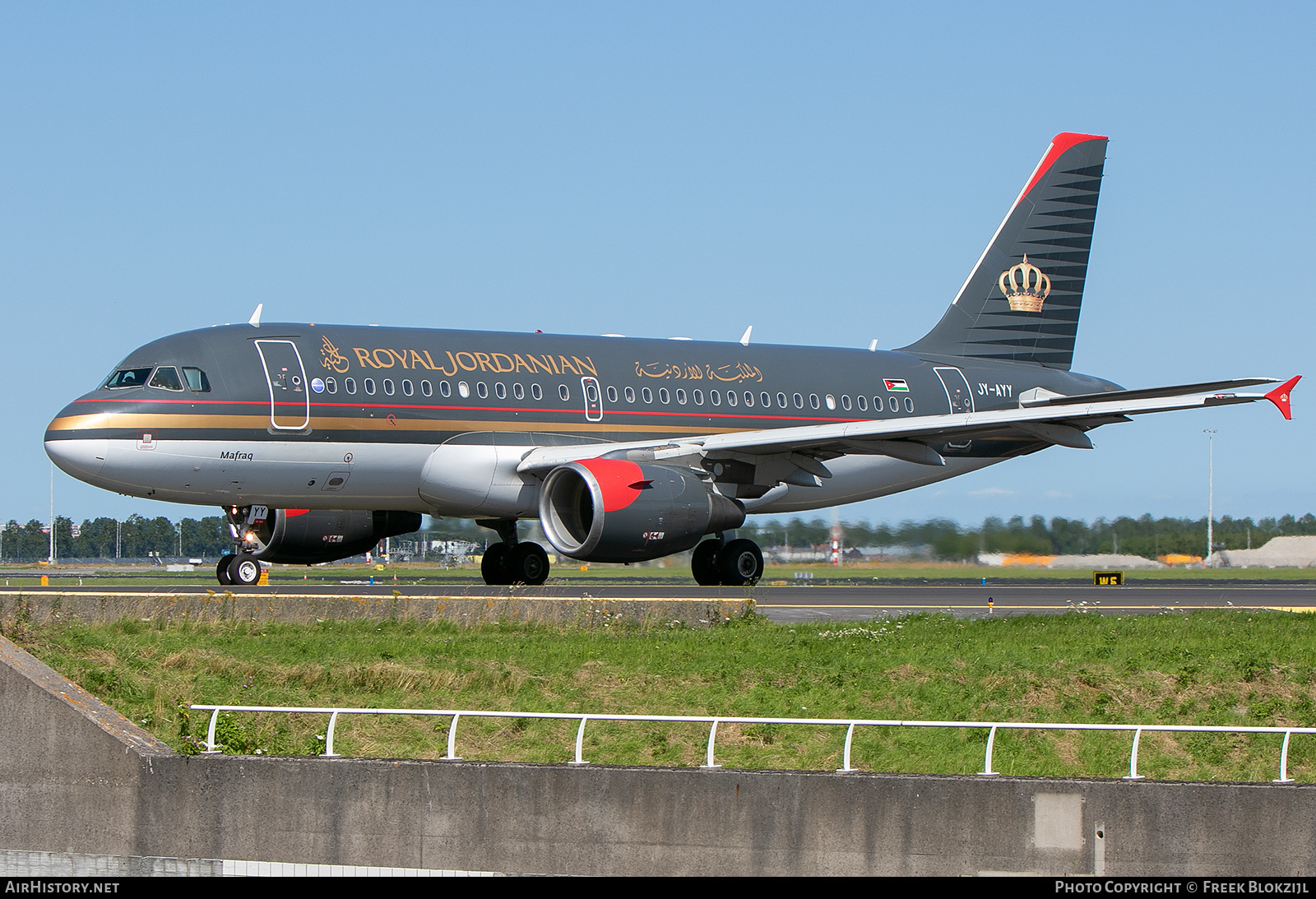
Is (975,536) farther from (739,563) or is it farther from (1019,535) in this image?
(739,563)

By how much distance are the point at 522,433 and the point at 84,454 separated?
23.3 ft

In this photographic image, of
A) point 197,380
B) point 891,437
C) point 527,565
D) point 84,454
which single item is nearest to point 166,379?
point 197,380

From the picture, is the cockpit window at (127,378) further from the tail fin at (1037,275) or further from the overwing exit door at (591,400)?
the tail fin at (1037,275)

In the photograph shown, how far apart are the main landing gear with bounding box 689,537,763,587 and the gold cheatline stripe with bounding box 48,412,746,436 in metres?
2.29

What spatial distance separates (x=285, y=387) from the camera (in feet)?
79.5

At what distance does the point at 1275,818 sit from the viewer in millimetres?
10469

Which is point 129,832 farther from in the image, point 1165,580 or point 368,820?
point 1165,580

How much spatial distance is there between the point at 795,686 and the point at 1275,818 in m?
6.37

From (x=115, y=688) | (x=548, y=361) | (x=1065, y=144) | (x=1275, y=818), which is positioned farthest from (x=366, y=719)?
(x=1065, y=144)

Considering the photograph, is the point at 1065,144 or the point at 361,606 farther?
the point at 1065,144

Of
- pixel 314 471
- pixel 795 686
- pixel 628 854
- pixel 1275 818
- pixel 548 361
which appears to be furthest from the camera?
pixel 548 361

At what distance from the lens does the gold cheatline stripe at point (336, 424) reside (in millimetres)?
23203

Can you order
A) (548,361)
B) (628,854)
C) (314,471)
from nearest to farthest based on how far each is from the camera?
(628,854) → (314,471) → (548,361)

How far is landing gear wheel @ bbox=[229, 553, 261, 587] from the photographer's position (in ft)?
85.0
